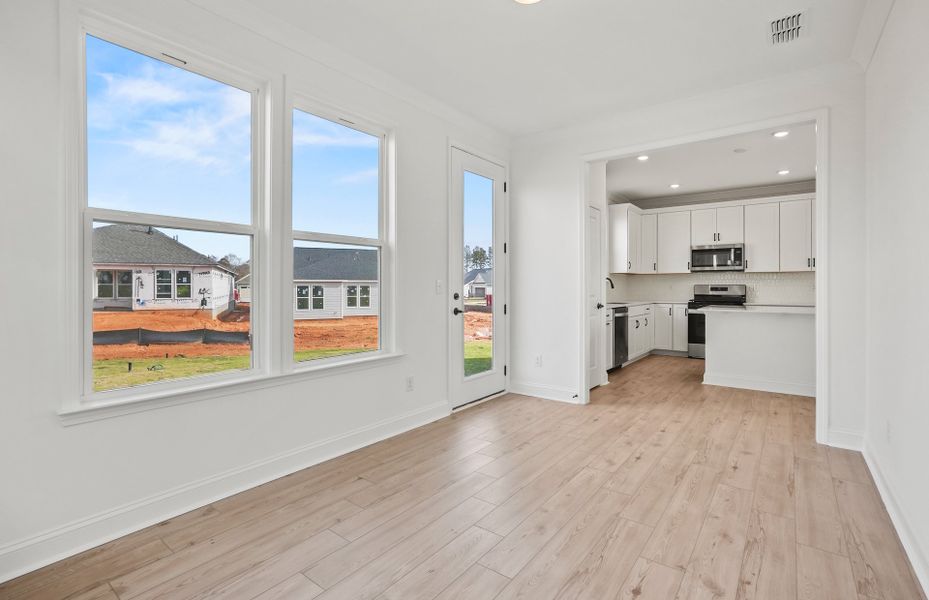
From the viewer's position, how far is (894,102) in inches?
90.8

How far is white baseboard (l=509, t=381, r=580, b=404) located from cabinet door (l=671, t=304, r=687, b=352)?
3776 mm

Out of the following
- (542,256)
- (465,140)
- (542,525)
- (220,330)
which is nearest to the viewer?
(542,525)

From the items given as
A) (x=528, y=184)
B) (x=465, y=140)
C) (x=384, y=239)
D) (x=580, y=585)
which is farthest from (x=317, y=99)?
(x=580, y=585)

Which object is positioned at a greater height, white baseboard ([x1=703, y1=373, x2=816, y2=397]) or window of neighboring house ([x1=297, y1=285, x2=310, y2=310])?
window of neighboring house ([x1=297, y1=285, x2=310, y2=310])

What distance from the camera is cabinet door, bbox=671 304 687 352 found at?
7.36 metres

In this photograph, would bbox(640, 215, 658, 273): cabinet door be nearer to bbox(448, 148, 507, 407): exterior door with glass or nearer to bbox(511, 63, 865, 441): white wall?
bbox(511, 63, 865, 441): white wall

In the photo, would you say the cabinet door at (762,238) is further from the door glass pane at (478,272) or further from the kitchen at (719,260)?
the door glass pane at (478,272)

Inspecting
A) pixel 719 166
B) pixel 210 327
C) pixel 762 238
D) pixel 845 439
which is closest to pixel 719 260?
pixel 762 238

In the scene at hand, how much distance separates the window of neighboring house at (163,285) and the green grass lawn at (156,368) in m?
0.32

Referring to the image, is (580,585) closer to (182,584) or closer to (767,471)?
(182,584)

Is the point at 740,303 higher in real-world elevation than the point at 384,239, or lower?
lower

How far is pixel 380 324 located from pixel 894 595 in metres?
2.99

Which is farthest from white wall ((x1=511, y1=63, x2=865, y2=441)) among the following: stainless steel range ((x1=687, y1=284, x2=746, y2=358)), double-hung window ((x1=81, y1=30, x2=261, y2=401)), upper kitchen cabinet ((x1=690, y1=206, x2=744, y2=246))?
upper kitchen cabinet ((x1=690, y1=206, x2=744, y2=246))

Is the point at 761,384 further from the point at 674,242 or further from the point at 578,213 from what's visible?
the point at 674,242
